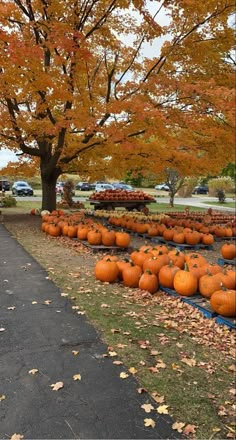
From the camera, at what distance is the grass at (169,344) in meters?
2.80

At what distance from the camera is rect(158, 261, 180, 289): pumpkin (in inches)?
211

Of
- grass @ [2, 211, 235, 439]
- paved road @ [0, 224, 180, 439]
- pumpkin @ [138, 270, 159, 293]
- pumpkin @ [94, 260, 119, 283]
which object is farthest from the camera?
pumpkin @ [94, 260, 119, 283]

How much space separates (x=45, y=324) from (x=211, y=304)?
1.99m

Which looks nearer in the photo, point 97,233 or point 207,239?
point 97,233

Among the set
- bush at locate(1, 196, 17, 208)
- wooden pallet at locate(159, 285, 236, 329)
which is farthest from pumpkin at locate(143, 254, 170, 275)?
bush at locate(1, 196, 17, 208)

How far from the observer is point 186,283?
505 cm

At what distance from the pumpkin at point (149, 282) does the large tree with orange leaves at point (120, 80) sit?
193 inches

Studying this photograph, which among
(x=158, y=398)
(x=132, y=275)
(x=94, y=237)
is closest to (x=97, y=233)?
(x=94, y=237)

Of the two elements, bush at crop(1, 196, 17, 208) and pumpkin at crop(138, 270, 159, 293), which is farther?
bush at crop(1, 196, 17, 208)

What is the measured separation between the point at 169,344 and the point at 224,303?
92cm

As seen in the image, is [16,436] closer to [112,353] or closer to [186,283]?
[112,353]

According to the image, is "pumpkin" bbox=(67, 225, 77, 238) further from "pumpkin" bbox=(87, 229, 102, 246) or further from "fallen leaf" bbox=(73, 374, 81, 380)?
"fallen leaf" bbox=(73, 374, 81, 380)

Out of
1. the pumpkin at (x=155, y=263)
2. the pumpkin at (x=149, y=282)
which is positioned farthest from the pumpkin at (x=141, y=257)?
the pumpkin at (x=149, y=282)

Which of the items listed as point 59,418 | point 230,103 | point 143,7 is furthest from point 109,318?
point 143,7
